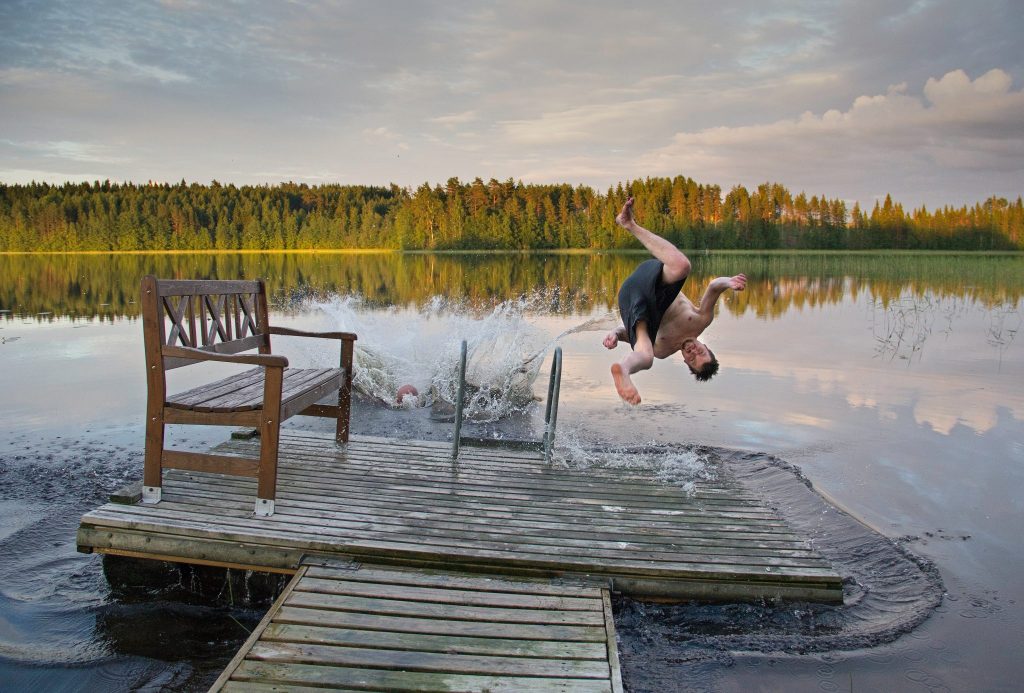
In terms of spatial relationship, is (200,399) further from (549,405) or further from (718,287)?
(718,287)

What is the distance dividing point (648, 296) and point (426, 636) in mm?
2394

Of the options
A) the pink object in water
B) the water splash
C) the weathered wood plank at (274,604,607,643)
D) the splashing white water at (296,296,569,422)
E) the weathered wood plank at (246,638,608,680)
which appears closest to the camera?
the weathered wood plank at (246,638,608,680)

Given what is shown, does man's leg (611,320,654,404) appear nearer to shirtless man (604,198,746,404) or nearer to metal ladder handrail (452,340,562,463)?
shirtless man (604,198,746,404)

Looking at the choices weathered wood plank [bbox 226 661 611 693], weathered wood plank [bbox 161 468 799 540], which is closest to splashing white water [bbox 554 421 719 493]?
weathered wood plank [bbox 161 468 799 540]

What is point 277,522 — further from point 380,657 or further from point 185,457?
point 380,657

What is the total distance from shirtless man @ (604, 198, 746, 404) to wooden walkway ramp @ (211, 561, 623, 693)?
4.18 ft

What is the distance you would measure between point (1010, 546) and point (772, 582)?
337cm

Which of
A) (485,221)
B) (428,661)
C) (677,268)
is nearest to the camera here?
(428,661)

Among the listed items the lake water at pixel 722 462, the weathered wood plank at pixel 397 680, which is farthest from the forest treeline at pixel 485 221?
the weathered wood plank at pixel 397 680

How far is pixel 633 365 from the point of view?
176 inches

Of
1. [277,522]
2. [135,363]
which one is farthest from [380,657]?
[135,363]

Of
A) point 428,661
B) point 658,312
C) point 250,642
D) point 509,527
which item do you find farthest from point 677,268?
point 250,642

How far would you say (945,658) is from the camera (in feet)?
15.1

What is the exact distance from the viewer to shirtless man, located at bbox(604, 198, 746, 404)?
→ 438cm
